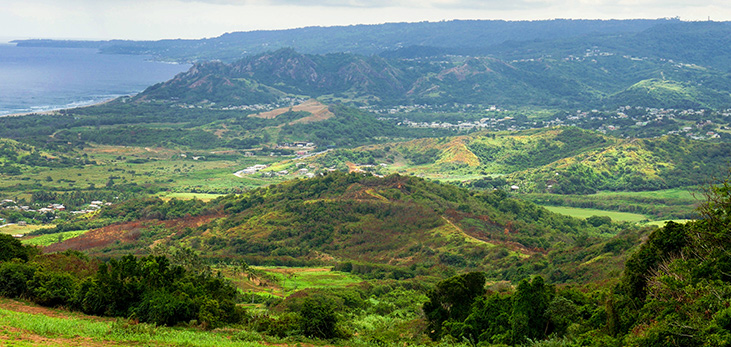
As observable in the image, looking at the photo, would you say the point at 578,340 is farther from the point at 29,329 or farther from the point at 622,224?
the point at 622,224

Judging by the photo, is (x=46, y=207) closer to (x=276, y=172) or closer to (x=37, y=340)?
(x=276, y=172)

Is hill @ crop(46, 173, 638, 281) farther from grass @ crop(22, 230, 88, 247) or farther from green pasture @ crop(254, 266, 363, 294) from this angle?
green pasture @ crop(254, 266, 363, 294)

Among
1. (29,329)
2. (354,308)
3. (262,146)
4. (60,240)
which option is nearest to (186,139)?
(262,146)

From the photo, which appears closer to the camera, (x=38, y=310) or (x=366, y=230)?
(x=38, y=310)

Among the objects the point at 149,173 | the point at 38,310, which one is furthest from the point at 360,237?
the point at 149,173

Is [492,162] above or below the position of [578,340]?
below

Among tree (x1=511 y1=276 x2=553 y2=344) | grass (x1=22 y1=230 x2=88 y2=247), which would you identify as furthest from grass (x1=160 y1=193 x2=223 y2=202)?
tree (x1=511 y1=276 x2=553 y2=344)
